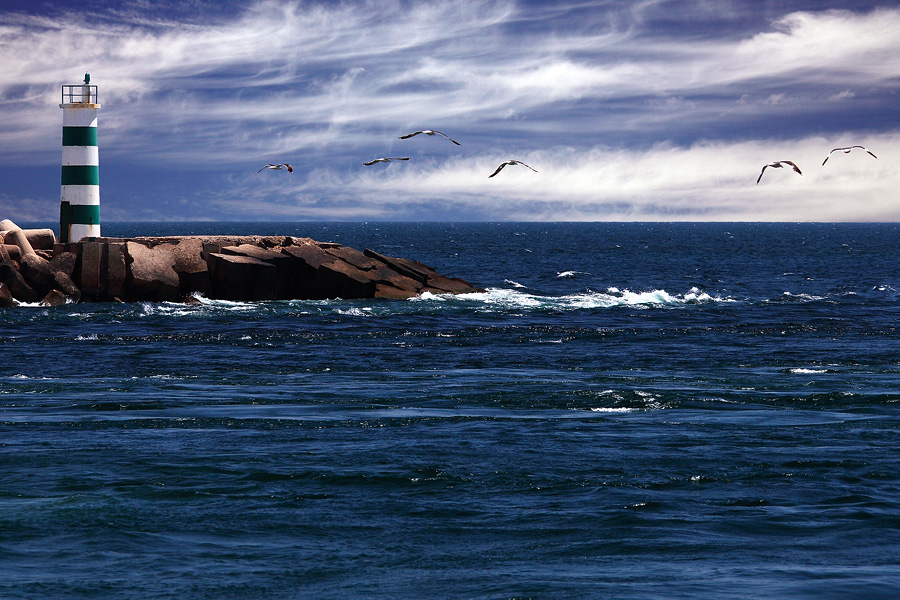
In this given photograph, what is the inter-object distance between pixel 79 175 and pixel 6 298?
25.5 ft

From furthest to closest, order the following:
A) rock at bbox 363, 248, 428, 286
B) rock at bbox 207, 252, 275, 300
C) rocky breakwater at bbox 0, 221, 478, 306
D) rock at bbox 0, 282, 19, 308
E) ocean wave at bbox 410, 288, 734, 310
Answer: rock at bbox 363, 248, 428, 286 < ocean wave at bbox 410, 288, 734, 310 < rock at bbox 207, 252, 275, 300 < rocky breakwater at bbox 0, 221, 478, 306 < rock at bbox 0, 282, 19, 308

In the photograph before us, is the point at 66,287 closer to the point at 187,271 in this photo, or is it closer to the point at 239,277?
the point at 187,271

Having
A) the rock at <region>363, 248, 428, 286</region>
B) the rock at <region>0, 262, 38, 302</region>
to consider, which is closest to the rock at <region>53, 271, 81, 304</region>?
the rock at <region>0, 262, 38, 302</region>

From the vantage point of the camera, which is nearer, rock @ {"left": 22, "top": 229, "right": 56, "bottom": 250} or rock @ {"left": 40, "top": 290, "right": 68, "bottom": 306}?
rock @ {"left": 40, "top": 290, "right": 68, "bottom": 306}

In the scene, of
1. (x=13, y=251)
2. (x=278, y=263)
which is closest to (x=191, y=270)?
(x=278, y=263)

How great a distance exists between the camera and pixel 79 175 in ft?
138

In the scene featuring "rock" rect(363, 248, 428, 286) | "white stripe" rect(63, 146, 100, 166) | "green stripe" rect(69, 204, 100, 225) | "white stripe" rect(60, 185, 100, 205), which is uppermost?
"white stripe" rect(63, 146, 100, 166)

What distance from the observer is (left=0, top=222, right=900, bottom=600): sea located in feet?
35.6

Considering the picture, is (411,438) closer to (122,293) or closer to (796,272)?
(122,293)

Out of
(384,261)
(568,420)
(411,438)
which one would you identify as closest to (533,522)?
(411,438)

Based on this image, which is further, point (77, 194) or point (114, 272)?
point (77, 194)

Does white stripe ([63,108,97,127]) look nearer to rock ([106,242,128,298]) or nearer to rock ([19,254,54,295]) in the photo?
rock ([106,242,128,298])

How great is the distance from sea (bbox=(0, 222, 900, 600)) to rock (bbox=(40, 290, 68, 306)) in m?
5.70

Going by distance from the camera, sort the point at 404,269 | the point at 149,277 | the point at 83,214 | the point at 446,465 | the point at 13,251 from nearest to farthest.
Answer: the point at 446,465
the point at 13,251
the point at 149,277
the point at 83,214
the point at 404,269
